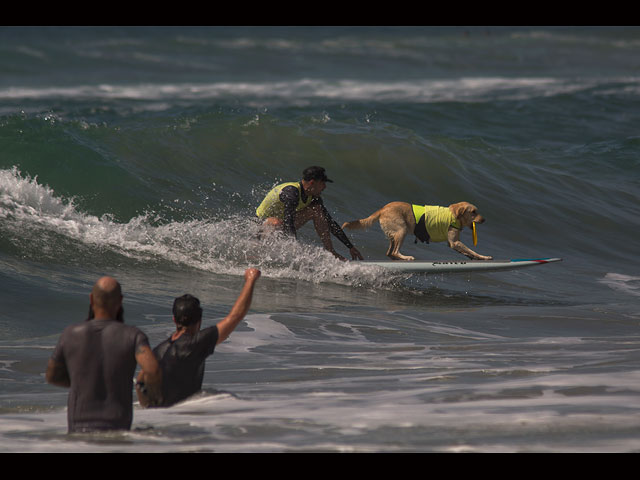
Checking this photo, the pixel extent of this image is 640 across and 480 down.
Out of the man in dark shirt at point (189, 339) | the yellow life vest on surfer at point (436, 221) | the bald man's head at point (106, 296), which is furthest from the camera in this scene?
the yellow life vest on surfer at point (436, 221)

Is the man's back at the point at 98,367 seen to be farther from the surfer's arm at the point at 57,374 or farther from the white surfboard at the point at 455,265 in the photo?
the white surfboard at the point at 455,265

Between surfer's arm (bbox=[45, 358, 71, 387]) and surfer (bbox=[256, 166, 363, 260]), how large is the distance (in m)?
5.93

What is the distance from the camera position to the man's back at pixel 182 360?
5.14 meters

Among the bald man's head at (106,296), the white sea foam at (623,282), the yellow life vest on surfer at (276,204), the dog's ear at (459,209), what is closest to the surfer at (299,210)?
the yellow life vest on surfer at (276,204)

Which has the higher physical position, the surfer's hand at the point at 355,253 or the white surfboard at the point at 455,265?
the surfer's hand at the point at 355,253

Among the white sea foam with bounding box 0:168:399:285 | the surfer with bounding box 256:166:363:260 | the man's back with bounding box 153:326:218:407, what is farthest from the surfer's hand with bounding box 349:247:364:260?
the man's back with bounding box 153:326:218:407

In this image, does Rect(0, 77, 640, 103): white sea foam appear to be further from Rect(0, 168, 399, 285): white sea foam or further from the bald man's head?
the bald man's head

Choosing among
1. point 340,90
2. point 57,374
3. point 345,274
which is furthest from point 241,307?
point 340,90

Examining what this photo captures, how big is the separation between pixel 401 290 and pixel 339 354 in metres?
3.75

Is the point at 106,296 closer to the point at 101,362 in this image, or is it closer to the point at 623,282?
the point at 101,362

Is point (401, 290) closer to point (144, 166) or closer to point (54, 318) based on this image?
point (54, 318)

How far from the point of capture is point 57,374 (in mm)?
4730

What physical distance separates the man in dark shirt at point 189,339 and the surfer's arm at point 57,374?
0.44m

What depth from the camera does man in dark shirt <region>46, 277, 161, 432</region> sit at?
4652 millimetres
